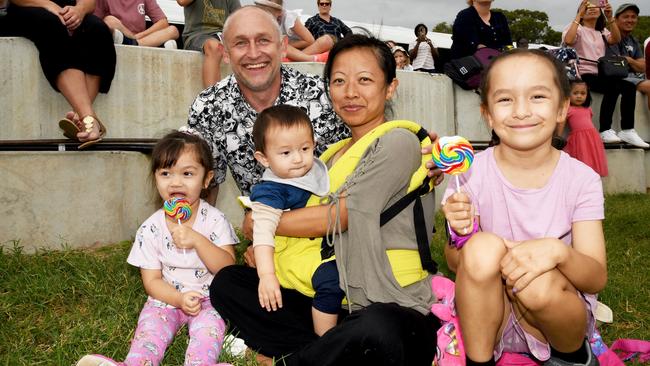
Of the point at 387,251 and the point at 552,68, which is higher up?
the point at 552,68

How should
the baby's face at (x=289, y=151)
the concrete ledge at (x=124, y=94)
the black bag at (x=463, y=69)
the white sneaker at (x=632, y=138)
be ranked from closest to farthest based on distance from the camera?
the baby's face at (x=289, y=151)
the concrete ledge at (x=124, y=94)
the black bag at (x=463, y=69)
the white sneaker at (x=632, y=138)

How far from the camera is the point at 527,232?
2605 mm

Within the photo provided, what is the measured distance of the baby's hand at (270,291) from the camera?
276 cm

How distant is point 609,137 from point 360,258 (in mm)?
7016

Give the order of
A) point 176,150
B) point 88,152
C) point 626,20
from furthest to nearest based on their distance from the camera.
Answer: point 626,20
point 88,152
point 176,150

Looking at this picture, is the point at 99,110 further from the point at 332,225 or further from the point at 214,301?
the point at 332,225

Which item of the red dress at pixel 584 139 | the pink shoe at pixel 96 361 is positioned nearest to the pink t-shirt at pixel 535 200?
the pink shoe at pixel 96 361

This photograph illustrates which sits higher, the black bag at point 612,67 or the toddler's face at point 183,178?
the black bag at point 612,67

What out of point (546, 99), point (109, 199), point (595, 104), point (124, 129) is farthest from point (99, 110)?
point (595, 104)

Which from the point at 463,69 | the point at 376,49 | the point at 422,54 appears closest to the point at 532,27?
the point at 422,54

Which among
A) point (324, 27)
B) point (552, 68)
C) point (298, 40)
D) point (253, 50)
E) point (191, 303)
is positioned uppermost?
point (324, 27)

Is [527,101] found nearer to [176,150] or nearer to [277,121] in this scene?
[277,121]

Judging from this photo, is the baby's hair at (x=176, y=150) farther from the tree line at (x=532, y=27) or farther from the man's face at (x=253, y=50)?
the tree line at (x=532, y=27)

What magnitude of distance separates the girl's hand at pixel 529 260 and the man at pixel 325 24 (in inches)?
233
